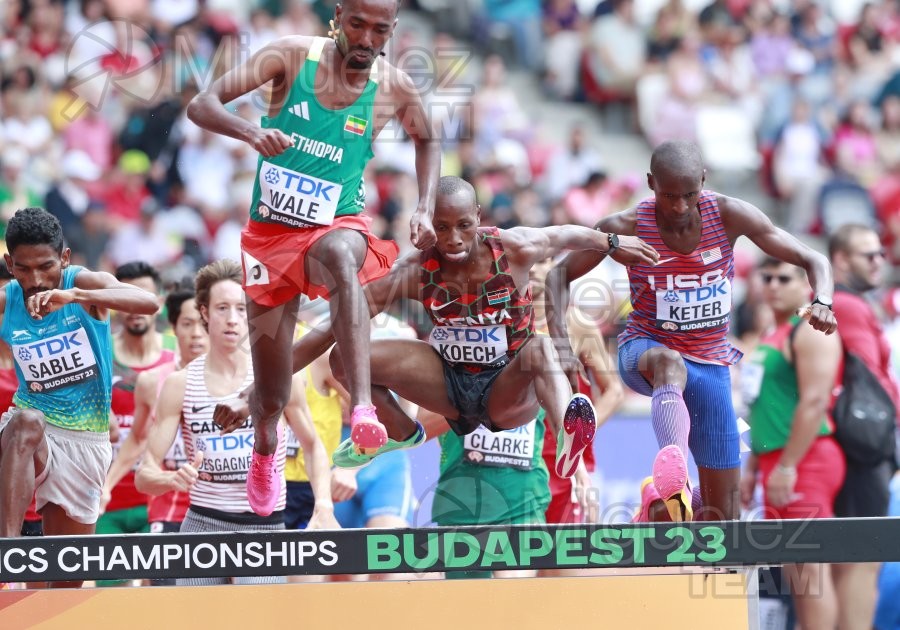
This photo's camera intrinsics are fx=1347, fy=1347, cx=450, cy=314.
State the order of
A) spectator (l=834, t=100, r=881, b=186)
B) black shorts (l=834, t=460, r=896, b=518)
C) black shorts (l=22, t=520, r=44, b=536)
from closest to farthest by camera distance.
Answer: black shorts (l=22, t=520, r=44, b=536) < black shorts (l=834, t=460, r=896, b=518) < spectator (l=834, t=100, r=881, b=186)

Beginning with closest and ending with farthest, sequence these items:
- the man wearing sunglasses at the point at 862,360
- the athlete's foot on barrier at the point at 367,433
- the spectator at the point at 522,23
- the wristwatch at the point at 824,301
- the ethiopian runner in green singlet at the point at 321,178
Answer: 1. the athlete's foot on barrier at the point at 367,433
2. the ethiopian runner in green singlet at the point at 321,178
3. the wristwatch at the point at 824,301
4. the man wearing sunglasses at the point at 862,360
5. the spectator at the point at 522,23

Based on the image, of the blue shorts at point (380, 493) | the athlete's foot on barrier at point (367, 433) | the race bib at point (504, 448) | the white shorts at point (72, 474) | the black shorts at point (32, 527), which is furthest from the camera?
the blue shorts at point (380, 493)

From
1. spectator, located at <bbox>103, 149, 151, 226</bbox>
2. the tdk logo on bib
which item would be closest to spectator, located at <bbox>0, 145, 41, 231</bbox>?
spectator, located at <bbox>103, 149, 151, 226</bbox>

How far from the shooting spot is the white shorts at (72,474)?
21.5 feet

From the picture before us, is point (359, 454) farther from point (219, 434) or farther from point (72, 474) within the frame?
point (72, 474)

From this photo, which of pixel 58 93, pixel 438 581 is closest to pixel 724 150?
pixel 58 93

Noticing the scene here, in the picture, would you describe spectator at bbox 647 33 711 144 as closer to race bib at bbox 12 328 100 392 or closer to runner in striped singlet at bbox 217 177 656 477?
runner in striped singlet at bbox 217 177 656 477

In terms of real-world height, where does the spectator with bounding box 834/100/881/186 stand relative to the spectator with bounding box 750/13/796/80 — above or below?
below

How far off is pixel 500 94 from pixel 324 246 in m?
9.55

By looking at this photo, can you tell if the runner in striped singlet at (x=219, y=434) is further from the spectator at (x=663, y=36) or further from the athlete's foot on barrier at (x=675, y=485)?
the spectator at (x=663, y=36)

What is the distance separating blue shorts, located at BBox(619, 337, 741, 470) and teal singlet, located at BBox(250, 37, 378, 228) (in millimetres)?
1637

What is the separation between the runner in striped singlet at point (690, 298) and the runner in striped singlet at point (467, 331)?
204 millimetres

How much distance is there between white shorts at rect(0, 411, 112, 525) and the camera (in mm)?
6543

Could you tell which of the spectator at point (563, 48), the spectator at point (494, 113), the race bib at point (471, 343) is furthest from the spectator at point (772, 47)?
the race bib at point (471, 343)
